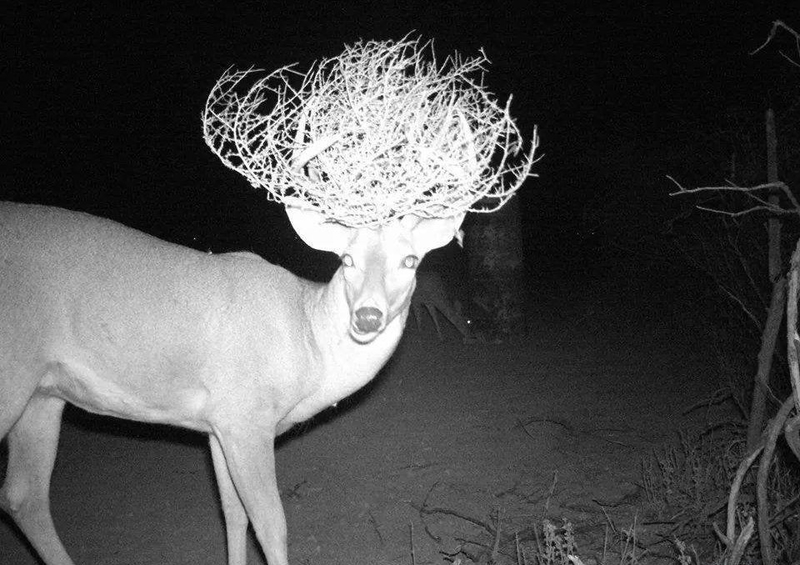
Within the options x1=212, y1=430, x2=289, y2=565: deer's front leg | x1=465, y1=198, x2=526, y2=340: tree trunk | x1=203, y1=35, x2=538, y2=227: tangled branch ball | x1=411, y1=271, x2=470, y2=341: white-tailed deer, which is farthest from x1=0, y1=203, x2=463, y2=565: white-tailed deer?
x1=411, y1=271, x2=470, y2=341: white-tailed deer

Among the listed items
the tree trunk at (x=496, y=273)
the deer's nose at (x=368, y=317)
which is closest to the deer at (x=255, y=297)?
the deer's nose at (x=368, y=317)

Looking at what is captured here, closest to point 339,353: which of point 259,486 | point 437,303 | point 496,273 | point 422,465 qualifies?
point 259,486

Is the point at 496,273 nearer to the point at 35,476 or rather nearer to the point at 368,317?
the point at 368,317

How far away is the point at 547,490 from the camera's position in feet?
14.2

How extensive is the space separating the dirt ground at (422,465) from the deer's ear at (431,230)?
1.38m

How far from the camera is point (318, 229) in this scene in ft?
10.8

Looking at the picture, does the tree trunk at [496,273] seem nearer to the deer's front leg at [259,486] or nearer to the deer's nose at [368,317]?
the deer's nose at [368,317]

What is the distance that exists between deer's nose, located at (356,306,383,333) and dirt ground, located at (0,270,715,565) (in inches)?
37.3

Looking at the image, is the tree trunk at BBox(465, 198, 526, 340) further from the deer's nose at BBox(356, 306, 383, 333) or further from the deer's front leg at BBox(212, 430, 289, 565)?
the deer's front leg at BBox(212, 430, 289, 565)

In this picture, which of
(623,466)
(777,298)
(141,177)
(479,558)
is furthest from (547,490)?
(141,177)

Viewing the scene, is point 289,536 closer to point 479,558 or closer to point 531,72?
point 479,558

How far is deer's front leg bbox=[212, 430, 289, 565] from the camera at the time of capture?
3.07 meters

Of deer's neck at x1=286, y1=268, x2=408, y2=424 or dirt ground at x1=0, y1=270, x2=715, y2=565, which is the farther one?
dirt ground at x1=0, y1=270, x2=715, y2=565

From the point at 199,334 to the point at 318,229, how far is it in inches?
31.3
